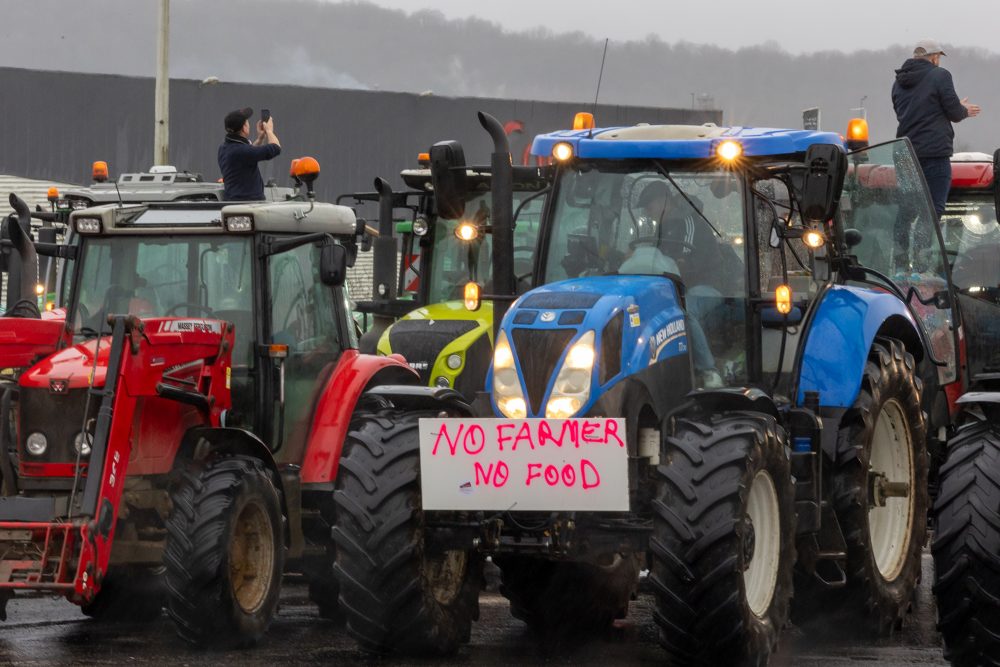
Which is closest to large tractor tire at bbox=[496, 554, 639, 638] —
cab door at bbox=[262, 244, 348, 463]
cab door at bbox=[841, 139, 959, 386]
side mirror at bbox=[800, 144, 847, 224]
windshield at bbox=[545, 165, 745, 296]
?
windshield at bbox=[545, 165, 745, 296]

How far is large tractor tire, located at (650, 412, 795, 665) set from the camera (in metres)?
7.29

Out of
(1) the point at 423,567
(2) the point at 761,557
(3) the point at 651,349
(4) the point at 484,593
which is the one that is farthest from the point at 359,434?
(4) the point at 484,593

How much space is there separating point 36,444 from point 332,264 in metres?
1.85

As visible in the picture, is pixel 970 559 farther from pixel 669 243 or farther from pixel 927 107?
pixel 927 107

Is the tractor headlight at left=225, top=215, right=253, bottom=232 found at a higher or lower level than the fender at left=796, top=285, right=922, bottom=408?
higher

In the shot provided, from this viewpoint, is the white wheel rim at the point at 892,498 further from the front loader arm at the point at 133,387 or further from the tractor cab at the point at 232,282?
the front loader arm at the point at 133,387

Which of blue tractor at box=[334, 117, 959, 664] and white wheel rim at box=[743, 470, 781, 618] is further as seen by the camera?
white wheel rim at box=[743, 470, 781, 618]

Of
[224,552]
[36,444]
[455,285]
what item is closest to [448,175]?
[224,552]

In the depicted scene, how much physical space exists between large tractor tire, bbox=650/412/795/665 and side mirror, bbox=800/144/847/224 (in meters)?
1.20

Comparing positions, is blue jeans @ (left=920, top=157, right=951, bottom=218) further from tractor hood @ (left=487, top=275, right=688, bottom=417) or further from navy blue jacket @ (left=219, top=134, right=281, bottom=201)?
tractor hood @ (left=487, top=275, right=688, bottom=417)

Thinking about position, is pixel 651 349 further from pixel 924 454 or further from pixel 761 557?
pixel 924 454

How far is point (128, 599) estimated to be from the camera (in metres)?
9.70

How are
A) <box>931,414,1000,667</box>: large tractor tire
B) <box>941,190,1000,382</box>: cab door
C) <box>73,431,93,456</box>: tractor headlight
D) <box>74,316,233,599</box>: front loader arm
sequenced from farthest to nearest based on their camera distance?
<box>941,190,1000,382</box>: cab door → <box>73,431,93,456</box>: tractor headlight → <box>74,316,233,599</box>: front loader arm → <box>931,414,1000,667</box>: large tractor tire

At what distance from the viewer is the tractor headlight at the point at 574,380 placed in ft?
25.5
